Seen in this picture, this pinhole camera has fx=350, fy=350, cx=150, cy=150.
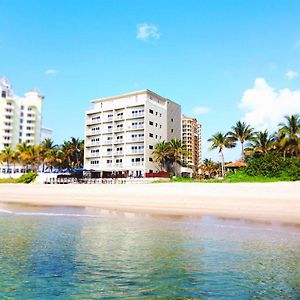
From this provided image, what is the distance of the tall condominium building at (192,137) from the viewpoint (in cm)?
16700

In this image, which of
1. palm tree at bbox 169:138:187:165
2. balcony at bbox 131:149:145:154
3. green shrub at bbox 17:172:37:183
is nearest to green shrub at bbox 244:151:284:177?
palm tree at bbox 169:138:187:165

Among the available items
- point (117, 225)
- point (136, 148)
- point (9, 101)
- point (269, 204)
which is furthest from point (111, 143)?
point (9, 101)

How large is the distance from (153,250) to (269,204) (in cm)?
1619

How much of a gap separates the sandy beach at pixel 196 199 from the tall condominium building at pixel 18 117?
100 m

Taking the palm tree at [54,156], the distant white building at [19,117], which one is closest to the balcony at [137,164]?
the palm tree at [54,156]

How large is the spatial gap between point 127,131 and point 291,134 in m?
31.2

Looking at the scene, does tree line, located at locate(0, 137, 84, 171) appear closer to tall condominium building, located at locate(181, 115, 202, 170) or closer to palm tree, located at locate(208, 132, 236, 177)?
palm tree, located at locate(208, 132, 236, 177)

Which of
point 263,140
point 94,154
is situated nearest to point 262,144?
point 263,140

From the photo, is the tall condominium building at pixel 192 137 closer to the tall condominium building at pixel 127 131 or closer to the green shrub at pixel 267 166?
the tall condominium building at pixel 127 131

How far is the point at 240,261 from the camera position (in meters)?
8.77

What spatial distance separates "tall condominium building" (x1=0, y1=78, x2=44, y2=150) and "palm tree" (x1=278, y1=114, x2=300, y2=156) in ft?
349

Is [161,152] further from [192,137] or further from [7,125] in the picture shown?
[192,137]

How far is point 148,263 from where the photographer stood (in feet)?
27.9

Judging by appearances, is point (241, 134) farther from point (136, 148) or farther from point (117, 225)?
point (117, 225)
